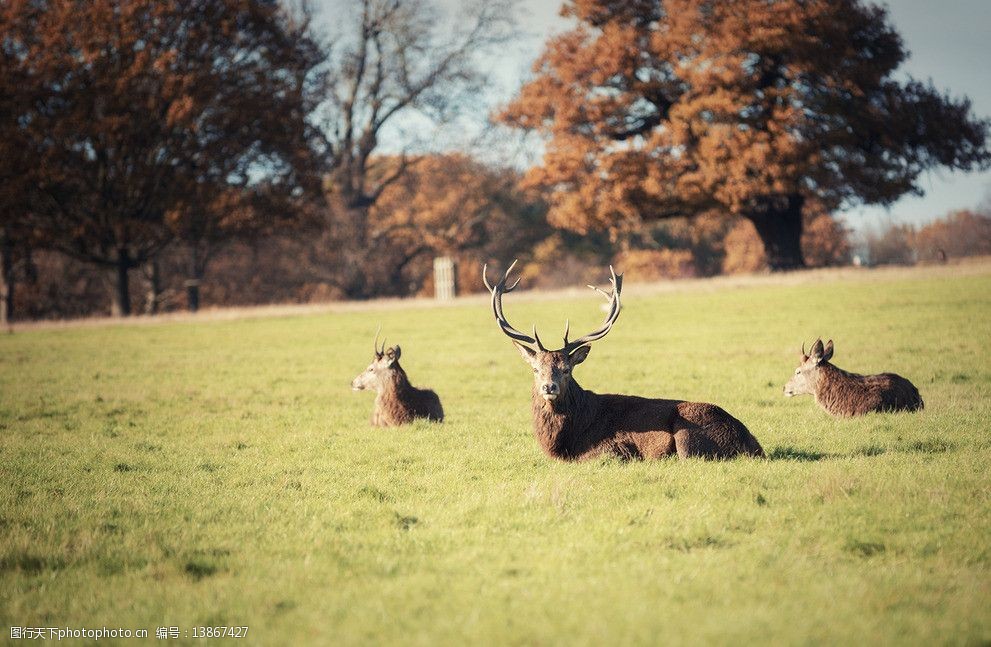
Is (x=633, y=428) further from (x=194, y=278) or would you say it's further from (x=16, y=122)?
(x=194, y=278)

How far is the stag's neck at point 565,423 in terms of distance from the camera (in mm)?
9414

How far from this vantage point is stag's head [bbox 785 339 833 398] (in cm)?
1212

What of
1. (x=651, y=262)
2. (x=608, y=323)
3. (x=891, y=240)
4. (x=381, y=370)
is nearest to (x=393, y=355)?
(x=381, y=370)

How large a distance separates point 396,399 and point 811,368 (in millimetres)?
5719

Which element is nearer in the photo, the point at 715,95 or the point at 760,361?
the point at 760,361

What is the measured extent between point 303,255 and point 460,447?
42.3 metres

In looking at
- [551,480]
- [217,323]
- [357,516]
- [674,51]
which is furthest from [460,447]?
[674,51]

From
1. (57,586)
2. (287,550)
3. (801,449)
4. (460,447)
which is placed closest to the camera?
(57,586)

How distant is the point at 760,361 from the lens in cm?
1777

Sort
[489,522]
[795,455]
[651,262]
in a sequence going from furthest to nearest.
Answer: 1. [651,262]
2. [795,455]
3. [489,522]

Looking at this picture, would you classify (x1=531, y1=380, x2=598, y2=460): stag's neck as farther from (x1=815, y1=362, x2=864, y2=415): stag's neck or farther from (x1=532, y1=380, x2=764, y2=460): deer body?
(x1=815, y1=362, x2=864, y2=415): stag's neck

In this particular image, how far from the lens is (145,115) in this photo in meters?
34.4

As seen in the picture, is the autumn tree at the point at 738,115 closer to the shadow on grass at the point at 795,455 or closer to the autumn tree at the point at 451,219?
the autumn tree at the point at 451,219

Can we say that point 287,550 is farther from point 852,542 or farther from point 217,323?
point 217,323
